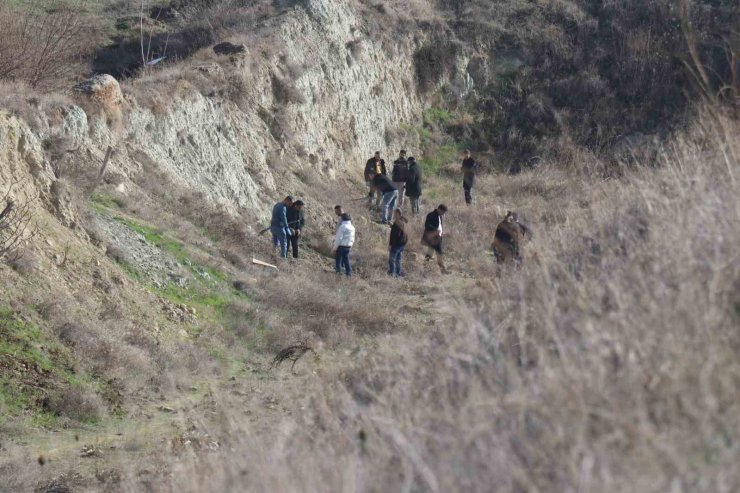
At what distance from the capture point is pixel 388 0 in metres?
32.8

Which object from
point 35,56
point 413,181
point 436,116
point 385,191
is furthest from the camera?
point 436,116

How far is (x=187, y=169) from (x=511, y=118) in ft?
49.0

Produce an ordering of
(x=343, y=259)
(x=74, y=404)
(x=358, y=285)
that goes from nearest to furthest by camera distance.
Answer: (x=74, y=404), (x=358, y=285), (x=343, y=259)

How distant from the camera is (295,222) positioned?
18609 millimetres

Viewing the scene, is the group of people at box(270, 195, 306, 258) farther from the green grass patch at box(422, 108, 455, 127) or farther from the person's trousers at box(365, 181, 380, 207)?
the green grass patch at box(422, 108, 455, 127)

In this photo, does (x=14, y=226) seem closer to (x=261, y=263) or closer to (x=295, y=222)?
(x=261, y=263)

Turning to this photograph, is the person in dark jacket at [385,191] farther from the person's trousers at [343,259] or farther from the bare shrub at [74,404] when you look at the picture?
the bare shrub at [74,404]

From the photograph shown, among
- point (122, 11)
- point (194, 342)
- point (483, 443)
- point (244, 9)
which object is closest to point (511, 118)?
point (244, 9)

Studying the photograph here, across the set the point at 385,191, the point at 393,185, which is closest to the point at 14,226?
the point at 385,191

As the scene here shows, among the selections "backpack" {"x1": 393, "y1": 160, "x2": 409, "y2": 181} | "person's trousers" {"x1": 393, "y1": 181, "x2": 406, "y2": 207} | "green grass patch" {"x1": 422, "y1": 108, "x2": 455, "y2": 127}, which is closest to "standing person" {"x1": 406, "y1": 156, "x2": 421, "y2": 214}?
"backpack" {"x1": 393, "y1": 160, "x2": 409, "y2": 181}

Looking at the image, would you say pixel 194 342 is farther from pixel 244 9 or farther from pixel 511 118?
pixel 511 118

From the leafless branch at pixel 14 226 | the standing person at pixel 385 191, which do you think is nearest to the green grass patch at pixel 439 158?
the standing person at pixel 385 191

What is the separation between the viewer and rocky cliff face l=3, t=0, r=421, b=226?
726 inches

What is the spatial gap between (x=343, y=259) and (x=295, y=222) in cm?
148
